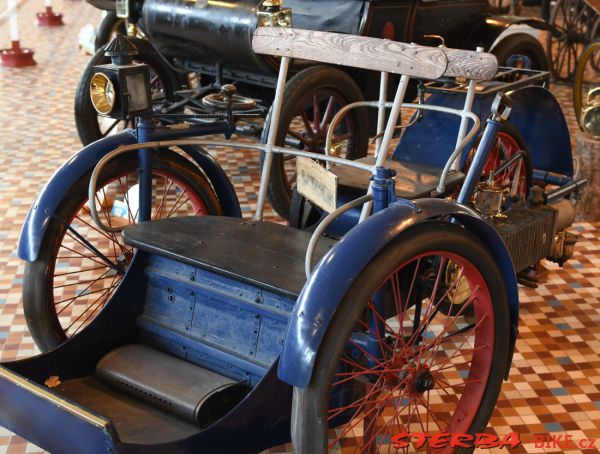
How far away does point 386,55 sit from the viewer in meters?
2.47

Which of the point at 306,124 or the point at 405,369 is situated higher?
the point at 306,124

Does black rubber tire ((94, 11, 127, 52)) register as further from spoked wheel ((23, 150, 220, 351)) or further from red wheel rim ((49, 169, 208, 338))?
spoked wheel ((23, 150, 220, 351))

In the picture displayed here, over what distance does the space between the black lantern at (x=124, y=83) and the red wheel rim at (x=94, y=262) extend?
0.78 feet

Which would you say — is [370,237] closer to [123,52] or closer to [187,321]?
[187,321]

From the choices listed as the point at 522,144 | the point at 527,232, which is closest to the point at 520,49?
the point at 522,144

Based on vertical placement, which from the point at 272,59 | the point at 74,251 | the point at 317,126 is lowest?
the point at 74,251

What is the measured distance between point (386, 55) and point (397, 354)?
2.88ft

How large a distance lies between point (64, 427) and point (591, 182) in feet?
11.2

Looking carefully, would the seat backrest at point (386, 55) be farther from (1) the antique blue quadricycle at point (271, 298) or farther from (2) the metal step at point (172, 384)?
(2) the metal step at point (172, 384)

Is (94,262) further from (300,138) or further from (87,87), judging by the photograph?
(87,87)

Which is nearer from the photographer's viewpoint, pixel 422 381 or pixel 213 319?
pixel 422 381

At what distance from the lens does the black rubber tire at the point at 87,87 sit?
5.16 m

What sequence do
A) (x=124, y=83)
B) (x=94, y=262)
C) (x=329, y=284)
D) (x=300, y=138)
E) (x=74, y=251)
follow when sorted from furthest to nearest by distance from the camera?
(x=300, y=138) → (x=94, y=262) → (x=74, y=251) → (x=124, y=83) → (x=329, y=284)

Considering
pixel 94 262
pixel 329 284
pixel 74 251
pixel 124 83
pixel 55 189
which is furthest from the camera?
pixel 94 262
